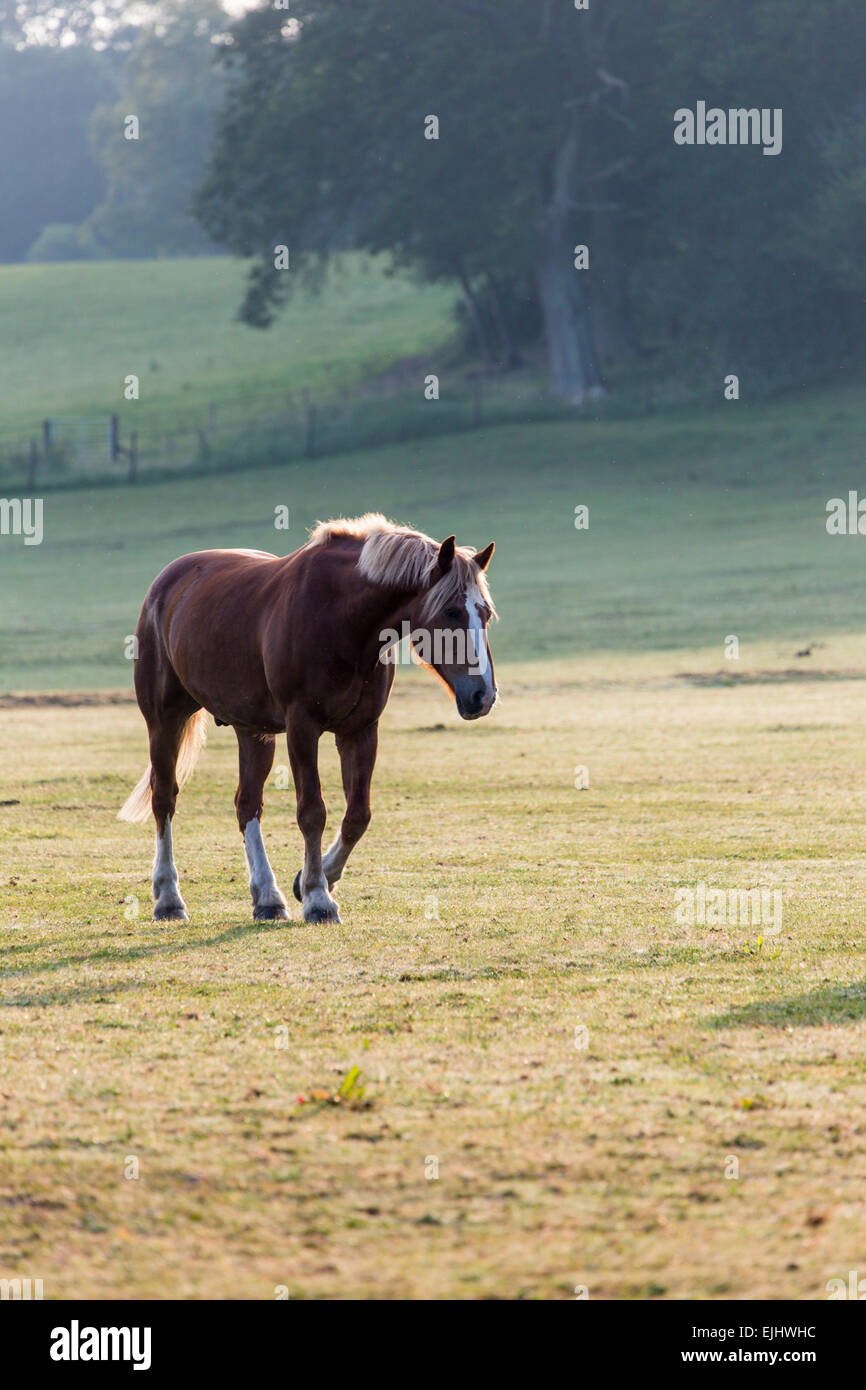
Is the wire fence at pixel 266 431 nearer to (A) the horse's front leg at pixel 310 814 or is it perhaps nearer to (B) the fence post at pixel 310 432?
(B) the fence post at pixel 310 432

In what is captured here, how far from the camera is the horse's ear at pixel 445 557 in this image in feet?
27.0

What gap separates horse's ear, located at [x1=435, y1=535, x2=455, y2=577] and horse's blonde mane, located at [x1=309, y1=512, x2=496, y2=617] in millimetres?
25

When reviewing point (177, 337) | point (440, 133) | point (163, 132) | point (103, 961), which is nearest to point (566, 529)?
point (440, 133)

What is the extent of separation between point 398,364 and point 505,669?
3937 centimetres

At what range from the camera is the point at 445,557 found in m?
8.27

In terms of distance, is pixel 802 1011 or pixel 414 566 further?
pixel 414 566

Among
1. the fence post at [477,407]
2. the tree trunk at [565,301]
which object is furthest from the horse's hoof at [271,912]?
the tree trunk at [565,301]

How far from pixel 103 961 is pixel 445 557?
259 cm

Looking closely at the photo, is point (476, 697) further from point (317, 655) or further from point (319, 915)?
point (319, 915)

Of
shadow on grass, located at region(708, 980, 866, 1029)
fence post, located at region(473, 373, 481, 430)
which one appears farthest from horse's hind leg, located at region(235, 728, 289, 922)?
fence post, located at region(473, 373, 481, 430)

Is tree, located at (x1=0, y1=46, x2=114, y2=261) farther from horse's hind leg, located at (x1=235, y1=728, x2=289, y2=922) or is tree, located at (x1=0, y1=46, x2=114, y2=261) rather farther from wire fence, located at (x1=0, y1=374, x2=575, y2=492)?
horse's hind leg, located at (x1=235, y1=728, x2=289, y2=922)

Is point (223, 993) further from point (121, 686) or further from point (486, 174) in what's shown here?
point (486, 174)

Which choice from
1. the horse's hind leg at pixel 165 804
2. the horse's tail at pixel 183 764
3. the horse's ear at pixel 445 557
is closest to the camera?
the horse's ear at pixel 445 557

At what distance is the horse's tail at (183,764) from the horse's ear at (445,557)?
2529mm
